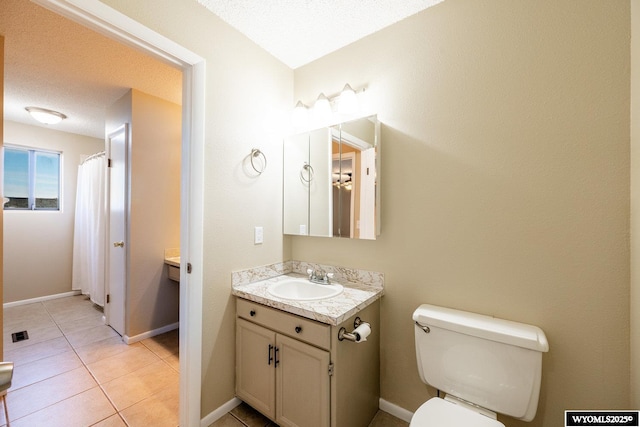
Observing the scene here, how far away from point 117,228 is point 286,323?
2343mm

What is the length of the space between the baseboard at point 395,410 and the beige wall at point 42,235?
15.3ft

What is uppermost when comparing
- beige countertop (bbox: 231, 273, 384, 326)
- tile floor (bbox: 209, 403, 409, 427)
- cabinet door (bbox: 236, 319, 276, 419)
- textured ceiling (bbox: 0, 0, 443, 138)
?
textured ceiling (bbox: 0, 0, 443, 138)

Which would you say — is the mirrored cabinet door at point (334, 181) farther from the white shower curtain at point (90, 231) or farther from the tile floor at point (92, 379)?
the white shower curtain at point (90, 231)

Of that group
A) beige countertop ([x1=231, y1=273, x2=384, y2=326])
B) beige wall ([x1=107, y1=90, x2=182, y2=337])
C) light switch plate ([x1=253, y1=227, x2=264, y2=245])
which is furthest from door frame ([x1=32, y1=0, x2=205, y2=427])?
beige wall ([x1=107, y1=90, x2=182, y2=337])

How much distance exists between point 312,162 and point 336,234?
56 centimetres

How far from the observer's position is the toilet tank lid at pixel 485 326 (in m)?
1.10

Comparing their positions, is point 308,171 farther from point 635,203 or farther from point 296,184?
point 635,203

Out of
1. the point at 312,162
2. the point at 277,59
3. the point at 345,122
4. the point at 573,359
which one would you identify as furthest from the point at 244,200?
the point at 573,359

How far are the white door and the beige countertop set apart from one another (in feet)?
5.56

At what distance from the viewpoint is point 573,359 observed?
117 centimetres

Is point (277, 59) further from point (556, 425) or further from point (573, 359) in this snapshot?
point (556, 425)

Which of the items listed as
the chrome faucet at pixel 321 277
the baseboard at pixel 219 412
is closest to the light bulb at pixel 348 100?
the chrome faucet at pixel 321 277

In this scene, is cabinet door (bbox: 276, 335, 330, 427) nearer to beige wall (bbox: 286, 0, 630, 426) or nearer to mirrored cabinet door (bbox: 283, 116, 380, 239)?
beige wall (bbox: 286, 0, 630, 426)

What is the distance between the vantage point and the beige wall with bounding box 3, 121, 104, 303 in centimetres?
339
